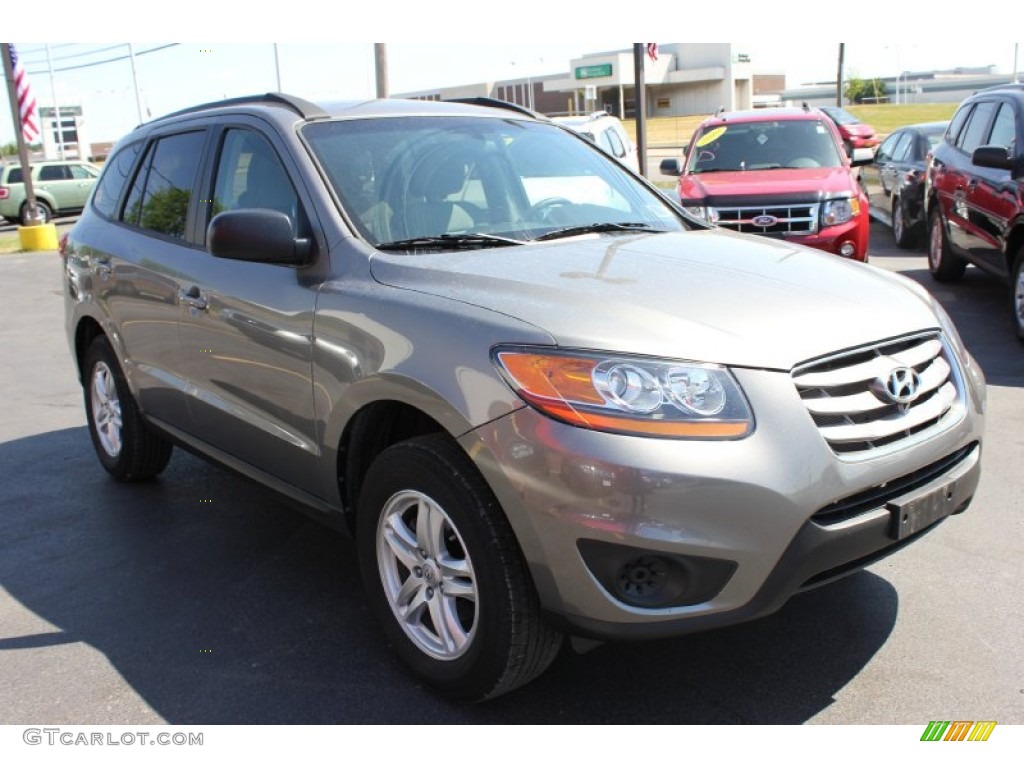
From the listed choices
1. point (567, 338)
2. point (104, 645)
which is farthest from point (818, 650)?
point (104, 645)

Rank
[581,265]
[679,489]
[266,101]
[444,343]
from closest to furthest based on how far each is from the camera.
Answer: [679,489] → [444,343] → [581,265] → [266,101]

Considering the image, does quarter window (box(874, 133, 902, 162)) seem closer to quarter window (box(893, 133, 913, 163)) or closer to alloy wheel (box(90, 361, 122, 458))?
quarter window (box(893, 133, 913, 163))

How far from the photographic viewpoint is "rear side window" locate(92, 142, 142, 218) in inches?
207

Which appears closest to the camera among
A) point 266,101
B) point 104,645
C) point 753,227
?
point 104,645

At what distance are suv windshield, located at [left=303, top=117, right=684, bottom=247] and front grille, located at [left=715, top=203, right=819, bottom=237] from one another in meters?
4.90

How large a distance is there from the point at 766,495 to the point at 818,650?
1038mm

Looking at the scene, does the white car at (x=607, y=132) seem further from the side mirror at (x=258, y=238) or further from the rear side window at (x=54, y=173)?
the rear side window at (x=54, y=173)

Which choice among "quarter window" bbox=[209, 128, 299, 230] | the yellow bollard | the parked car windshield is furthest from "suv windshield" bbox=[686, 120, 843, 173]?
the parked car windshield

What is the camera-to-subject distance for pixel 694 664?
334 centimetres

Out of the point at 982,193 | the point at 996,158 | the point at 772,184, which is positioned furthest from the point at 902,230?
the point at 996,158

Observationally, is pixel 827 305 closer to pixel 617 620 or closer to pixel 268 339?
pixel 617 620

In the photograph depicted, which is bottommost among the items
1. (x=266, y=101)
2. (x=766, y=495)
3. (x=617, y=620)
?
(x=617, y=620)

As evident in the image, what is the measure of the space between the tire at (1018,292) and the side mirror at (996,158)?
0.62 metres

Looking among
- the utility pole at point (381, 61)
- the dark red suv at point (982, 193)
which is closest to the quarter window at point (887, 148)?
the dark red suv at point (982, 193)
